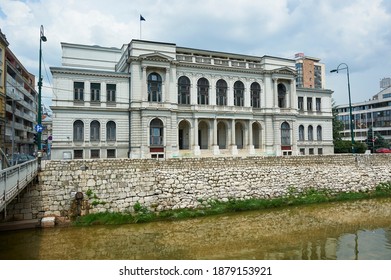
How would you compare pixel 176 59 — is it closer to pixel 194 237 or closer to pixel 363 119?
pixel 194 237

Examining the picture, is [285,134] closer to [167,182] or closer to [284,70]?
[284,70]

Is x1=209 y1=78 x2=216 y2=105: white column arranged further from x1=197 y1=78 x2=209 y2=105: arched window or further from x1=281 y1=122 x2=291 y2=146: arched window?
x1=281 y1=122 x2=291 y2=146: arched window

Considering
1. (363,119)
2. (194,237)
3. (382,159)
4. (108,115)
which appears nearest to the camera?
(194,237)

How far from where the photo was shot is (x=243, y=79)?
38.1 meters

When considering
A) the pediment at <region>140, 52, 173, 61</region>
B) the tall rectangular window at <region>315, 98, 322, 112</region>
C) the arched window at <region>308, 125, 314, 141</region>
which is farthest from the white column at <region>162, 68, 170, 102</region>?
the tall rectangular window at <region>315, 98, 322, 112</region>

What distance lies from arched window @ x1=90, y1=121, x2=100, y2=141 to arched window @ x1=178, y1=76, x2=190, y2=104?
9935 millimetres

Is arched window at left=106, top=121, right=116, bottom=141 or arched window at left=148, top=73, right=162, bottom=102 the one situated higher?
arched window at left=148, top=73, right=162, bottom=102

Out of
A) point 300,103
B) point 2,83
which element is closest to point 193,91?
point 300,103

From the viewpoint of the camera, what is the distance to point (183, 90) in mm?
35406

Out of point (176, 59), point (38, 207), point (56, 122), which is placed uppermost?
point (176, 59)

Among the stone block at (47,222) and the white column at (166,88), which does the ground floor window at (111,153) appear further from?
the stone block at (47,222)

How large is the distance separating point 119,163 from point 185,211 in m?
5.45

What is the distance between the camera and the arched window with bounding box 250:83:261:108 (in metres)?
38.8

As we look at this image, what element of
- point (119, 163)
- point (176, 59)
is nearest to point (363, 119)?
point (176, 59)
